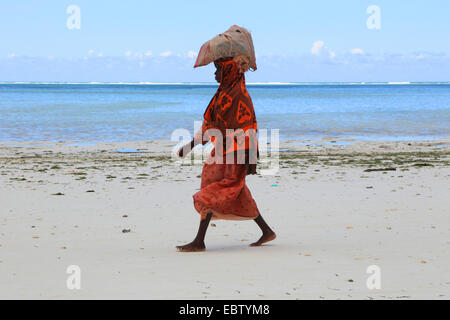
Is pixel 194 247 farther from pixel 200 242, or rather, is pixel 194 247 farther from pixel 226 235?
pixel 226 235

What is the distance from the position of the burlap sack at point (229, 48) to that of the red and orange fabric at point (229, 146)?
81mm

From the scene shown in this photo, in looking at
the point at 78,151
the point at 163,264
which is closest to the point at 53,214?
the point at 163,264

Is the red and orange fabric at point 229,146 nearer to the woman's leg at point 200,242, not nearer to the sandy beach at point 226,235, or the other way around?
the woman's leg at point 200,242

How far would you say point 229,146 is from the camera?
5.26 meters

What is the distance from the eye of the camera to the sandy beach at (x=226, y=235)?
422 cm

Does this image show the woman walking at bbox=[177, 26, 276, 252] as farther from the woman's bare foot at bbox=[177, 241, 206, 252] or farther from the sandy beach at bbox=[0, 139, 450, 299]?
the sandy beach at bbox=[0, 139, 450, 299]

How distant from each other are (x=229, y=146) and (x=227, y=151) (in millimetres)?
44

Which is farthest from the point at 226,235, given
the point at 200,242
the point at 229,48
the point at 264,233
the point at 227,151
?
the point at 229,48

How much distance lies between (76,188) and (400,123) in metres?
24.9

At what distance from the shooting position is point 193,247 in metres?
5.37

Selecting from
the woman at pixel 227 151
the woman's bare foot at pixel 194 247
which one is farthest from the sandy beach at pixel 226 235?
the woman at pixel 227 151

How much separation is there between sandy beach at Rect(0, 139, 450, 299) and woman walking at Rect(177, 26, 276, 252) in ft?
1.33

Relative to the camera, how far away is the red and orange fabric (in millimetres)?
5227
